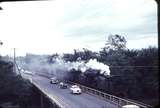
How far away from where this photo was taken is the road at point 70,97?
7.11 feet

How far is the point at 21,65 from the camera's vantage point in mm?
2348

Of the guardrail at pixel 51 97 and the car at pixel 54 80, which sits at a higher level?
the car at pixel 54 80

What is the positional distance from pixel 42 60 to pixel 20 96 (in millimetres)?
382

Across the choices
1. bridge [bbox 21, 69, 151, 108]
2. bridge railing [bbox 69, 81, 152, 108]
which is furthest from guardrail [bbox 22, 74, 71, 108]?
bridge railing [bbox 69, 81, 152, 108]

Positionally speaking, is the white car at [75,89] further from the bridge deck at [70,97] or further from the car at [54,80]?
the car at [54,80]

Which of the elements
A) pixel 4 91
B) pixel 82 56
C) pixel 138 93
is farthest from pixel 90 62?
pixel 4 91

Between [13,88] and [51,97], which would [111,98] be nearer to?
[51,97]

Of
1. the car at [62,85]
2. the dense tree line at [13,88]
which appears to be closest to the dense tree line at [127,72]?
the car at [62,85]

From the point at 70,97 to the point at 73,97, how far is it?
0.03m

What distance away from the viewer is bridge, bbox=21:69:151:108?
7.00 ft

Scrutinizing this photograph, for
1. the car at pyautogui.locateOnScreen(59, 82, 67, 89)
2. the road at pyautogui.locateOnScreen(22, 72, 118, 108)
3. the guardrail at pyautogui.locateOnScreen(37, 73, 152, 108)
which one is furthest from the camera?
the car at pyautogui.locateOnScreen(59, 82, 67, 89)

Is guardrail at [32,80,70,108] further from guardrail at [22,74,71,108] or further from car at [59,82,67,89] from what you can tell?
car at [59,82,67,89]

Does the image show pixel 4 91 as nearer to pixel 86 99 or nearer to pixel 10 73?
pixel 10 73

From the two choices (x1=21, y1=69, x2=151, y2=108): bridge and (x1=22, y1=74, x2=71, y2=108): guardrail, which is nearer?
(x1=21, y1=69, x2=151, y2=108): bridge
